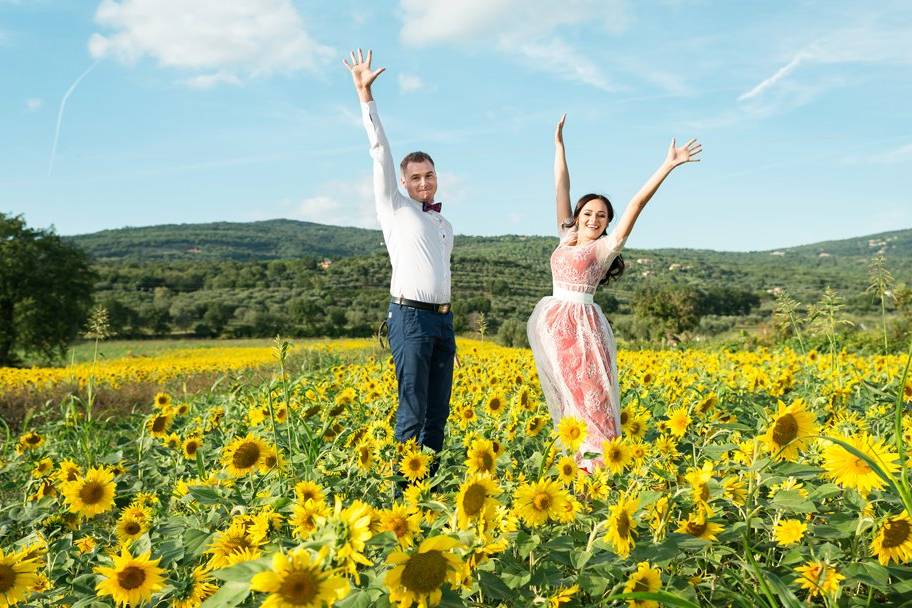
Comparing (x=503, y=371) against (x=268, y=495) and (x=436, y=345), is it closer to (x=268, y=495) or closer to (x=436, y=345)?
(x=436, y=345)

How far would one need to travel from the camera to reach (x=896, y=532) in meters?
1.68

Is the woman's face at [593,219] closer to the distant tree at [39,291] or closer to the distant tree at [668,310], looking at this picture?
the distant tree at [668,310]

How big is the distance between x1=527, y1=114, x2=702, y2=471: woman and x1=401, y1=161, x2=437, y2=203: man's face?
0.87 m

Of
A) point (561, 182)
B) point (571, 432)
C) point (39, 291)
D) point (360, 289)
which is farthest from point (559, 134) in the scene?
point (360, 289)

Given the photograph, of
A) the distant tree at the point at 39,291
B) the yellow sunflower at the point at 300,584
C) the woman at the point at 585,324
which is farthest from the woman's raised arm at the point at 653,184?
the distant tree at the point at 39,291

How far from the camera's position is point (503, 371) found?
6.39 meters

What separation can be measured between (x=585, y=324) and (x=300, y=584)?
2.84m

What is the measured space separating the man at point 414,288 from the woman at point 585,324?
1.91 ft

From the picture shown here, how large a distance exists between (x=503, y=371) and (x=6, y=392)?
822 cm

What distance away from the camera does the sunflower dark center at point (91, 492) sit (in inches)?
101

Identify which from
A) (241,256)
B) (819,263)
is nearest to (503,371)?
(241,256)

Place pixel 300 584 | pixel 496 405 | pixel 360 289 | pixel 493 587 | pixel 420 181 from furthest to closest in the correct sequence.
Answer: pixel 360 289 → pixel 496 405 → pixel 420 181 → pixel 493 587 → pixel 300 584

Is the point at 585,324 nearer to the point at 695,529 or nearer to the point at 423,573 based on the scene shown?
the point at 695,529

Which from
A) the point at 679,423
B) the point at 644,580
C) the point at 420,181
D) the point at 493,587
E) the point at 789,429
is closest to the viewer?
the point at 493,587
